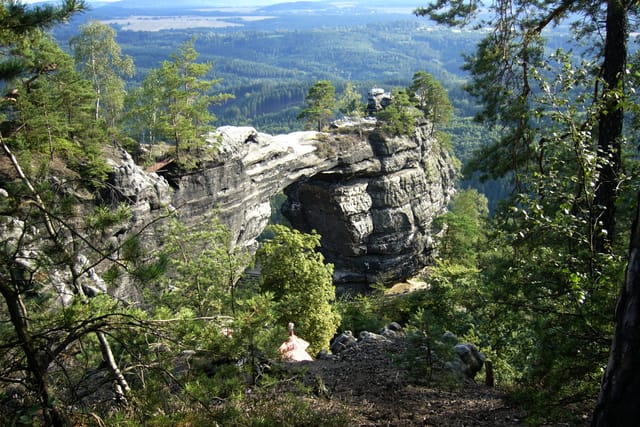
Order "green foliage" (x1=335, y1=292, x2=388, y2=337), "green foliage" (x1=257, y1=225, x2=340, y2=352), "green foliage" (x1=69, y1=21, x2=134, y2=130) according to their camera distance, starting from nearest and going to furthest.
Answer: "green foliage" (x1=257, y1=225, x2=340, y2=352)
"green foliage" (x1=335, y1=292, x2=388, y2=337)
"green foliage" (x1=69, y1=21, x2=134, y2=130)

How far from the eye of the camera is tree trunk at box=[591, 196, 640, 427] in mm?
1767

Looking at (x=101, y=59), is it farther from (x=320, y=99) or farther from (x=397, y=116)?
(x=397, y=116)

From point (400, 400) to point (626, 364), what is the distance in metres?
4.19

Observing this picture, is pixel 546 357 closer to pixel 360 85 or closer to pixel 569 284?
pixel 569 284

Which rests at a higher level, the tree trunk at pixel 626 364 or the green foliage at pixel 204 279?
the tree trunk at pixel 626 364

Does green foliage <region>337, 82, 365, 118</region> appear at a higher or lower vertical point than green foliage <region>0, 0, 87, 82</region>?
lower

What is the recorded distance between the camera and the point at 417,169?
117 feet

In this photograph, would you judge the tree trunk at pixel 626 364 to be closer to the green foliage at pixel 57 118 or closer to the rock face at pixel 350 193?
the green foliage at pixel 57 118

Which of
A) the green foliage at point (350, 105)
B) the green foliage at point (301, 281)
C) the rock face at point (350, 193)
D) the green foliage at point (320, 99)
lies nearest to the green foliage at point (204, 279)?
the green foliage at point (301, 281)

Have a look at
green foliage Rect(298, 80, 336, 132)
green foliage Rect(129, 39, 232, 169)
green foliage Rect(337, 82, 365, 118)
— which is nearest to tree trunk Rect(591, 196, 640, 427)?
green foliage Rect(129, 39, 232, 169)

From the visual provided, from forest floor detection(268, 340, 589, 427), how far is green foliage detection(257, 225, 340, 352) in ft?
16.6

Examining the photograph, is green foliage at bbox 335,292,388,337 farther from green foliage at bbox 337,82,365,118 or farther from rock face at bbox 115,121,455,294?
green foliage at bbox 337,82,365,118

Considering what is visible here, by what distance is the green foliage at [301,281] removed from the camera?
1270 centimetres

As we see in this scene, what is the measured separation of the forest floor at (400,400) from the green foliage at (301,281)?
5074mm
